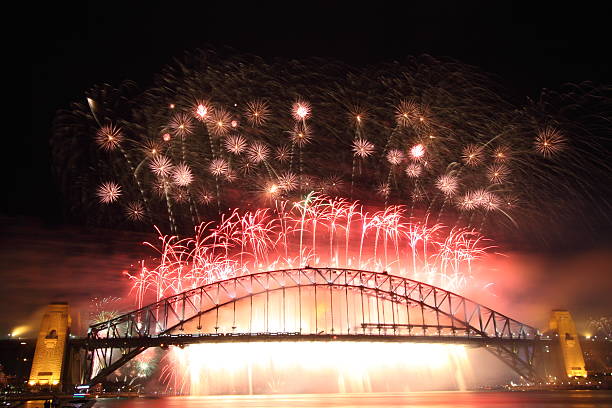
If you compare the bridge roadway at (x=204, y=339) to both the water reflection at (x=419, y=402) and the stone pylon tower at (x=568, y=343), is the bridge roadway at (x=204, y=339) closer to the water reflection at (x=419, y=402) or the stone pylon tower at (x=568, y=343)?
the water reflection at (x=419, y=402)

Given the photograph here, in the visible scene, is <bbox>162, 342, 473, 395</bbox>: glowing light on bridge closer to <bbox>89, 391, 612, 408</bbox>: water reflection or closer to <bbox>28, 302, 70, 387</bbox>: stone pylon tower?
<bbox>28, 302, 70, 387</bbox>: stone pylon tower

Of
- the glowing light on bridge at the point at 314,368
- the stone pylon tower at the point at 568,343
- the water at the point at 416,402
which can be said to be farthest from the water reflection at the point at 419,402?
the stone pylon tower at the point at 568,343

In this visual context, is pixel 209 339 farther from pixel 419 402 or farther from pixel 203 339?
pixel 419 402

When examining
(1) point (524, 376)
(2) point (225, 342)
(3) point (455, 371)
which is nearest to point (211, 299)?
(2) point (225, 342)

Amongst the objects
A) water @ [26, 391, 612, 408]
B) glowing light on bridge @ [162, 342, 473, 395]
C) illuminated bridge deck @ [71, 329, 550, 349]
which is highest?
illuminated bridge deck @ [71, 329, 550, 349]

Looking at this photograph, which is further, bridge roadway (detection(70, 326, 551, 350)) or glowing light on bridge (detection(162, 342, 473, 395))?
glowing light on bridge (detection(162, 342, 473, 395))

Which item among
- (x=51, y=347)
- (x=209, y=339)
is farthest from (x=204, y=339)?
(x=51, y=347)

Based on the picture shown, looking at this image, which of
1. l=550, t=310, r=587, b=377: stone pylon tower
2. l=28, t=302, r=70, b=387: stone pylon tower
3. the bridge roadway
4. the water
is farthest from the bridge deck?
l=550, t=310, r=587, b=377: stone pylon tower
